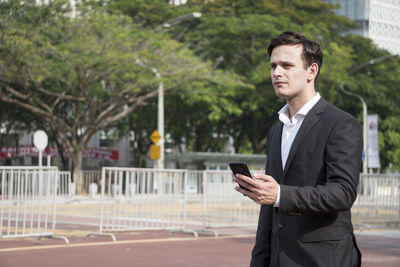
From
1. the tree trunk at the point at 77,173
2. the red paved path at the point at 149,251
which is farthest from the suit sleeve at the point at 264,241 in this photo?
the tree trunk at the point at 77,173

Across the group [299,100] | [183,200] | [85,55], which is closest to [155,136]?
[85,55]

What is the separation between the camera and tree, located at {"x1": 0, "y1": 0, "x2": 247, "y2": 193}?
28.0 metres

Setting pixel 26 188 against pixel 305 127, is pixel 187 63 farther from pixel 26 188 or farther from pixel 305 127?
pixel 305 127

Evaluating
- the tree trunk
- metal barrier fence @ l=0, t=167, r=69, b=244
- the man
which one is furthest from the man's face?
the tree trunk

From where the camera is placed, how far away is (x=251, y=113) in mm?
41875

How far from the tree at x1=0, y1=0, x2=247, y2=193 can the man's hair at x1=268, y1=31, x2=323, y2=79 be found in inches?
990

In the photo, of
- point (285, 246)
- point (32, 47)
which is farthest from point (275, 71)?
point (32, 47)

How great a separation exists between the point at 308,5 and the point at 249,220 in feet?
92.6

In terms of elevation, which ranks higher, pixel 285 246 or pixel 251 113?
pixel 251 113

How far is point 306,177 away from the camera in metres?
3.06

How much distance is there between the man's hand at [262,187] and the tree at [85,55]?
2542 centimetres

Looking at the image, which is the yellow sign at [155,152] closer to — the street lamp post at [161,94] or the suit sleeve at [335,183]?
the street lamp post at [161,94]

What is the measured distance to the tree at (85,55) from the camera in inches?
1104

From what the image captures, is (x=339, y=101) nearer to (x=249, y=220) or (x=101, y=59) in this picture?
(x=101, y=59)
